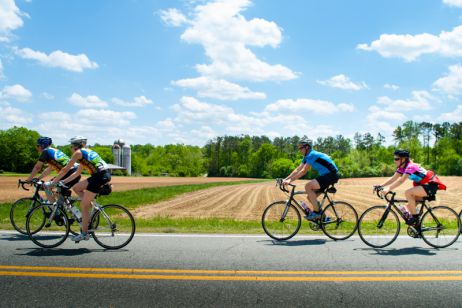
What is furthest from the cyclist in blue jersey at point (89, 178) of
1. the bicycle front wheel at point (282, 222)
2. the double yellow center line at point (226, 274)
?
the bicycle front wheel at point (282, 222)

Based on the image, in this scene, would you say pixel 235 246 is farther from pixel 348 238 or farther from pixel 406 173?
pixel 406 173

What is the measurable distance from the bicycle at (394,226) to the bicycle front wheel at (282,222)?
133 centimetres

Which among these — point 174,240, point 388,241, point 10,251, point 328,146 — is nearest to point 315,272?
point 388,241

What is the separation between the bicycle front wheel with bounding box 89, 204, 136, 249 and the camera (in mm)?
6801

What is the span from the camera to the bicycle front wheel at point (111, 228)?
6.80 m

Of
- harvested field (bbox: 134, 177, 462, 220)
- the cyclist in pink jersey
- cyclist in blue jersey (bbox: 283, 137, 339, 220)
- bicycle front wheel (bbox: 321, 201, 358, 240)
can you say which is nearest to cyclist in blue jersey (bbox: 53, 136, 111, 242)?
cyclist in blue jersey (bbox: 283, 137, 339, 220)

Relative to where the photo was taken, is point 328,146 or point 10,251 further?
point 328,146

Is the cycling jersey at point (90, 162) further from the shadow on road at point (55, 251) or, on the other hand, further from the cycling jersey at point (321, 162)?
the cycling jersey at point (321, 162)

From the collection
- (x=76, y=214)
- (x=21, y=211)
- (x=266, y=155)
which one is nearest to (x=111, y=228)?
(x=76, y=214)

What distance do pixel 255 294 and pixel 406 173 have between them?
14.3ft

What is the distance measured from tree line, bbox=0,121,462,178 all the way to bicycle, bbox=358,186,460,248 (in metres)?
99.1

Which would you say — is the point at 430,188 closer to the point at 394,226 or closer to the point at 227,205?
the point at 394,226

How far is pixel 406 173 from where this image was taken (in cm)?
716

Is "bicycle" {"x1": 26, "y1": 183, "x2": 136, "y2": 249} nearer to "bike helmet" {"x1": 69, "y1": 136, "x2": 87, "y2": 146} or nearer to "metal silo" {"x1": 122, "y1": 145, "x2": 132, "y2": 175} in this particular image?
"bike helmet" {"x1": 69, "y1": 136, "x2": 87, "y2": 146}
